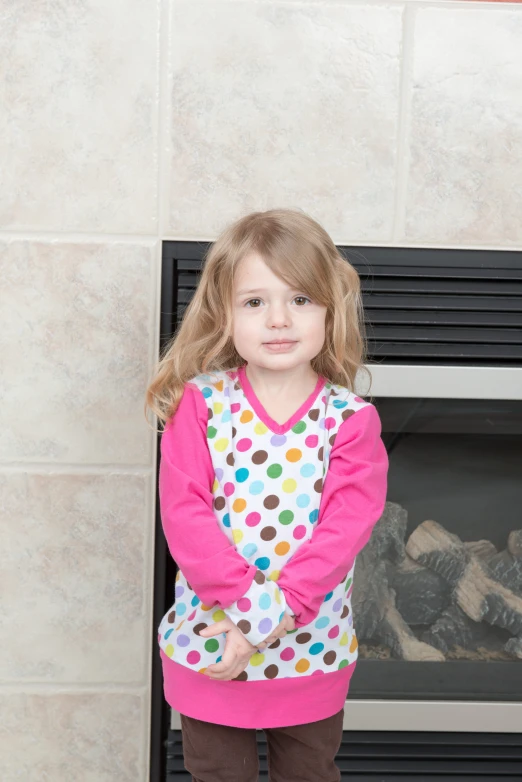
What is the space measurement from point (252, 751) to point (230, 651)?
19 centimetres

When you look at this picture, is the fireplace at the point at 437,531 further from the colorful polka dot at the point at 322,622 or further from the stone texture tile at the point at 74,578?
the colorful polka dot at the point at 322,622

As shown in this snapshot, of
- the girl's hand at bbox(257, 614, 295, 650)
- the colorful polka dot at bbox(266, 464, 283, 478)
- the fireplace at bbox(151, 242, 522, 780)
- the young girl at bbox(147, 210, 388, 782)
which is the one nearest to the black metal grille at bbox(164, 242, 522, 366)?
the fireplace at bbox(151, 242, 522, 780)

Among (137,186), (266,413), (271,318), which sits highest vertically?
(137,186)

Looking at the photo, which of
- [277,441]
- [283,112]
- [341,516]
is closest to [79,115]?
[283,112]

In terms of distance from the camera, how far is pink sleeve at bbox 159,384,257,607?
3.14ft

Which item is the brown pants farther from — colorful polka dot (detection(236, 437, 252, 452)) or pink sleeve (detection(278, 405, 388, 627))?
colorful polka dot (detection(236, 437, 252, 452))

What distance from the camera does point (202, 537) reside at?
980 millimetres

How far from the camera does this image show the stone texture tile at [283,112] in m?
1.26

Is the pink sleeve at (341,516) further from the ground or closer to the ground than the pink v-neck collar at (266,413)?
closer to the ground

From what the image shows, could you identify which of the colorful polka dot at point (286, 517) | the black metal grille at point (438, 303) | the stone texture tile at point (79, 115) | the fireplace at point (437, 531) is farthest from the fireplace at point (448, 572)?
the stone texture tile at point (79, 115)

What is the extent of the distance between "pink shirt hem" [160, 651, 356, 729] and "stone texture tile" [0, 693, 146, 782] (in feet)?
1.20

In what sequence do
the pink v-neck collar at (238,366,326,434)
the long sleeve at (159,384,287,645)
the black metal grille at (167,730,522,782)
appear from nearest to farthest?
the long sleeve at (159,384,287,645)
the pink v-neck collar at (238,366,326,434)
the black metal grille at (167,730,522,782)

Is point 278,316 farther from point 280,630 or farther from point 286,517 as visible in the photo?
point 280,630

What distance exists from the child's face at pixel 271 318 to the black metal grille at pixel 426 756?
0.68 m
